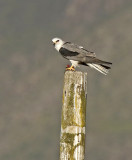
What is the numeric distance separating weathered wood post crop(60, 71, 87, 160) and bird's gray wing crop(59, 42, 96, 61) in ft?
13.6

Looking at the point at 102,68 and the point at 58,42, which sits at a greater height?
the point at 58,42

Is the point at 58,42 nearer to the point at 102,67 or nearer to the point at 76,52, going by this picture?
the point at 76,52

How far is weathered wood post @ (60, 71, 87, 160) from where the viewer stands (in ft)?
48.6

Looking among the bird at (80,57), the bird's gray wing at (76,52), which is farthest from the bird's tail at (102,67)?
the bird's gray wing at (76,52)

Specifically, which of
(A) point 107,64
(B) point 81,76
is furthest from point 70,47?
(B) point 81,76

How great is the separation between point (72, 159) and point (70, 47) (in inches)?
235

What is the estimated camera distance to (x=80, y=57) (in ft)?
64.9

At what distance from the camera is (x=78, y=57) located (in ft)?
64.8

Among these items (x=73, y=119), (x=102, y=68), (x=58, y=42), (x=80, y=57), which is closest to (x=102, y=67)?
(x=102, y=68)

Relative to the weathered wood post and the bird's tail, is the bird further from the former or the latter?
the weathered wood post

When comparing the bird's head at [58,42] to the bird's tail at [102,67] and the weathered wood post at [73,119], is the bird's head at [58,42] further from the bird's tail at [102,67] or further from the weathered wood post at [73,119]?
the weathered wood post at [73,119]

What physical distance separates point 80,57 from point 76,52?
0.28 meters

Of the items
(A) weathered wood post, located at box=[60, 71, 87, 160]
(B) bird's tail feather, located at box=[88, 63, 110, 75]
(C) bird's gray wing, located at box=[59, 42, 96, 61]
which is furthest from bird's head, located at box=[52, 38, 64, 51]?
(A) weathered wood post, located at box=[60, 71, 87, 160]

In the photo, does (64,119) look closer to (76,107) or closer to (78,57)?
(76,107)
